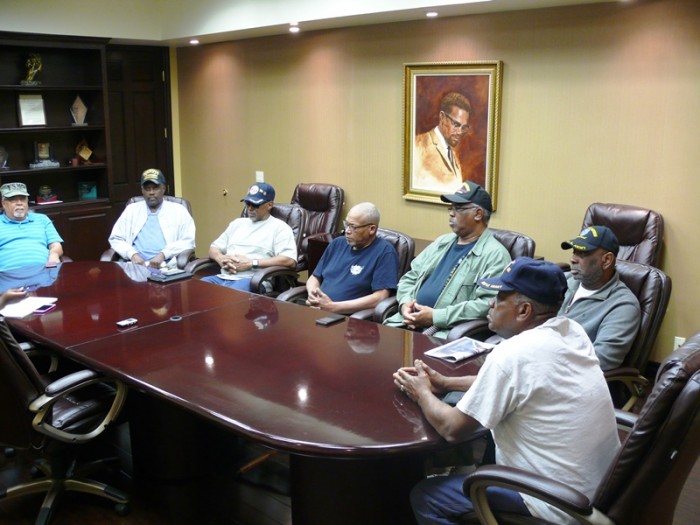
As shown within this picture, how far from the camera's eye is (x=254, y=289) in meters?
4.23

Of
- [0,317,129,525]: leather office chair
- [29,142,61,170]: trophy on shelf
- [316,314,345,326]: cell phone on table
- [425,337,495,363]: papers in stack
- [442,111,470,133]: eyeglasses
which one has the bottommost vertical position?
[0,317,129,525]: leather office chair

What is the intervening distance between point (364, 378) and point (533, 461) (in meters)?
0.68

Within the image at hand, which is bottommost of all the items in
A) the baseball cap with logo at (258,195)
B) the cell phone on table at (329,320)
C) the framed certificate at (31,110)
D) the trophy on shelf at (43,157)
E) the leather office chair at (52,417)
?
the leather office chair at (52,417)

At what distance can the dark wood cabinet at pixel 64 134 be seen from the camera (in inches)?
241

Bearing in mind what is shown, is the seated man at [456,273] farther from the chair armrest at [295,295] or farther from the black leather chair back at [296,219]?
the black leather chair back at [296,219]

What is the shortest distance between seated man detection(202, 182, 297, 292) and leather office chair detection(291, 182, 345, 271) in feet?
3.54

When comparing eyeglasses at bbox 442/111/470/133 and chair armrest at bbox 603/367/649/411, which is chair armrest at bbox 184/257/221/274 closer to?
eyeglasses at bbox 442/111/470/133

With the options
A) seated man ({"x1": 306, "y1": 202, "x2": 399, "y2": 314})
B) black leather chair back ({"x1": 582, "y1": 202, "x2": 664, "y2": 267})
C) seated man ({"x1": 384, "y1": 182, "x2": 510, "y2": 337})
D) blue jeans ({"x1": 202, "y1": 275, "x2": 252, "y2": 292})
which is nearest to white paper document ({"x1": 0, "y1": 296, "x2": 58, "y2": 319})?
blue jeans ({"x1": 202, "y1": 275, "x2": 252, "y2": 292})

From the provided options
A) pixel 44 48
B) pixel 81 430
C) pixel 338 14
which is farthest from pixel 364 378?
pixel 44 48

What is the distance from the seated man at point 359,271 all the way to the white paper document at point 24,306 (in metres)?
1.35

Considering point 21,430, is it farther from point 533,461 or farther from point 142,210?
point 142,210

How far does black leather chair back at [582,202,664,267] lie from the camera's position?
13.5ft

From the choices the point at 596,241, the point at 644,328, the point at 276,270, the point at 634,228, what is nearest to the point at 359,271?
the point at 276,270

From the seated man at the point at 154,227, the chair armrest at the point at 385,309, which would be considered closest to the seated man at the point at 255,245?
the seated man at the point at 154,227
